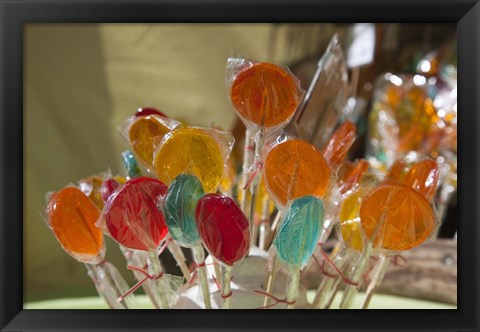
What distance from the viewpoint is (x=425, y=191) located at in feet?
2.28

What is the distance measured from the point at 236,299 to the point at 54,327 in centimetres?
21

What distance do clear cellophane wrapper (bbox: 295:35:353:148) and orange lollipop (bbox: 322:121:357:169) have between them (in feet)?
0.29

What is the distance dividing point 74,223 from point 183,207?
0.14m

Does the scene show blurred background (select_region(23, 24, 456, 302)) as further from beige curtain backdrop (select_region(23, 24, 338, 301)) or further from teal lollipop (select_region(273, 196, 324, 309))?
teal lollipop (select_region(273, 196, 324, 309))

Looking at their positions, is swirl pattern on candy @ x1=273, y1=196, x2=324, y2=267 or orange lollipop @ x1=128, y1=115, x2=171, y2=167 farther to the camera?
orange lollipop @ x1=128, y1=115, x2=171, y2=167

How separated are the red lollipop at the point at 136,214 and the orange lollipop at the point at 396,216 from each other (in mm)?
192

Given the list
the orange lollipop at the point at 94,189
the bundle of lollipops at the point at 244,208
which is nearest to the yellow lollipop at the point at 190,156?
the bundle of lollipops at the point at 244,208

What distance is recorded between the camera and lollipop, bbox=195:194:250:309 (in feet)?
1.77

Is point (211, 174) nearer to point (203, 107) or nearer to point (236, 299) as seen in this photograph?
point (236, 299)

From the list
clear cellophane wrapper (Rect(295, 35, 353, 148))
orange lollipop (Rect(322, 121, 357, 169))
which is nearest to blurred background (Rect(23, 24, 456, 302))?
clear cellophane wrapper (Rect(295, 35, 353, 148))

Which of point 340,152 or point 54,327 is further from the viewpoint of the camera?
point 340,152

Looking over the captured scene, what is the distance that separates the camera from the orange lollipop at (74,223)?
0.64m

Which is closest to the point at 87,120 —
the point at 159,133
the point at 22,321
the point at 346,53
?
the point at 346,53
